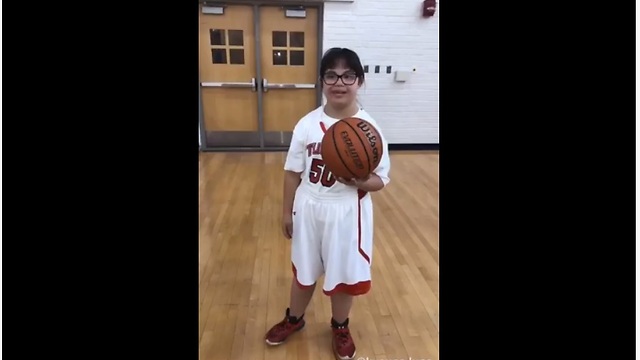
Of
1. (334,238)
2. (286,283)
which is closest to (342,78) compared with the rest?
(334,238)

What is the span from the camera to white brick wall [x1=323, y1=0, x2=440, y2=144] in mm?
4363

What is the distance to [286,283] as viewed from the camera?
2.08 m

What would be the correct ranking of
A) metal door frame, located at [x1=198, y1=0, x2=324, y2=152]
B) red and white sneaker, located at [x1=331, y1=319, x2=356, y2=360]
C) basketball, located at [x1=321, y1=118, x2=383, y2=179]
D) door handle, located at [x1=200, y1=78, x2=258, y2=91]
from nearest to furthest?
basketball, located at [x1=321, y1=118, x2=383, y2=179] → red and white sneaker, located at [x1=331, y1=319, x2=356, y2=360] → metal door frame, located at [x1=198, y1=0, x2=324, y2=152] → door handle, located at [x1=200, y1=78, x2=258, y2=91]

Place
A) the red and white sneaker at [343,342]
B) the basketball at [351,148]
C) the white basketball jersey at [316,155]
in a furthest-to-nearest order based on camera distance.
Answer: the red and white sneaker at [343,342], the white basketball jersey at [316,155], the basketball at [351,148]

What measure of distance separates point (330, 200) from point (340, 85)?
387 millimetres

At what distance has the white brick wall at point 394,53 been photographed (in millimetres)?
4363

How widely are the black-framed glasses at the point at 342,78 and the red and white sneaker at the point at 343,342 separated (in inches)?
38.6

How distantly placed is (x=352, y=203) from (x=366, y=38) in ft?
11.7

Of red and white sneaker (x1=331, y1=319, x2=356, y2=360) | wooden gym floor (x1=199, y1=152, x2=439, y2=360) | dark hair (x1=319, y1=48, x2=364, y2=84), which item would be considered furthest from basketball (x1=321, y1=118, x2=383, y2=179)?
wooden gym floor (x1=199, y1=152, x2=439, y2=360)

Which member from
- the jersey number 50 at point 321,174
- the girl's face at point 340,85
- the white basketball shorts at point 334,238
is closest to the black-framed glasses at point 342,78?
the girl's face at point 340,85

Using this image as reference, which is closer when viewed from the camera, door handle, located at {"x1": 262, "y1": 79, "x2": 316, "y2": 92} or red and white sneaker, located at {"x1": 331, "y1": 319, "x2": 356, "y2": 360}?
red and white sneaker, located at {"x1": 331, "y1": 319, "x2": 356, "y2": 360}

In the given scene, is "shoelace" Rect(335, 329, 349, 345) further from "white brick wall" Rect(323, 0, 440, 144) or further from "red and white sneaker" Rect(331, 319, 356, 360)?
"white brick wall" Rect(323, 0, 440, 144)

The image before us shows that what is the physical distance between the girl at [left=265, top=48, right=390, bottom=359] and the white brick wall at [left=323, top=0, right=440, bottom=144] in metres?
2.94

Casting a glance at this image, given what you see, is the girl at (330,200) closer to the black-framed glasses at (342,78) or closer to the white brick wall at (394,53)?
the black-framed glasses at (342,78)
